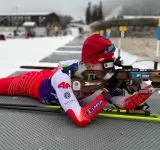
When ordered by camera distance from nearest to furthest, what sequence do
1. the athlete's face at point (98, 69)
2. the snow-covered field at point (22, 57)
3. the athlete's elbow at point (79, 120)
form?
the athlete's elbow at point (79, 120) → the athlete's face at point (98, 69) → the snow-covered field at point (22, 57)

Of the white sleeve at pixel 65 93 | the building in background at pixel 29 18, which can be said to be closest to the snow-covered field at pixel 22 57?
the white sleeve at pixel 65 93

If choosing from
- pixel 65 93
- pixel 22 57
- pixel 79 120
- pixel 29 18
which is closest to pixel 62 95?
pixel 65 93

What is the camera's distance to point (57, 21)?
93.9 meters

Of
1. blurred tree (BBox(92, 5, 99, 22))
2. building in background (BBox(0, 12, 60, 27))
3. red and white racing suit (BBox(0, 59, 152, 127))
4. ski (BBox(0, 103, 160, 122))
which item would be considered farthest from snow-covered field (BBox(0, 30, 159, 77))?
building in background (BBox(0, 12, 60, 27))

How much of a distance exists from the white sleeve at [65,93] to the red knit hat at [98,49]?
0.33 metres

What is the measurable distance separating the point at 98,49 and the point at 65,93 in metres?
0.57

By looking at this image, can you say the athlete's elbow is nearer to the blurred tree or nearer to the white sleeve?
the white sleeve

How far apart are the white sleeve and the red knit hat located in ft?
1.10

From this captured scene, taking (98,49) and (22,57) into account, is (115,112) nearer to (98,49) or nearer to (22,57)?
(98,49)

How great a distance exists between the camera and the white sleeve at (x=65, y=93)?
3.25 m

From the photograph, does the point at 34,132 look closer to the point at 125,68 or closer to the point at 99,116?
the point at 99,116

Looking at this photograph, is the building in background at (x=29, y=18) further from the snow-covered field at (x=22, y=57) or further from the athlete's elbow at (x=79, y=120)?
the athlete's elbow at (x=79, y=120)

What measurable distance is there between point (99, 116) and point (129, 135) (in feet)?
1.72

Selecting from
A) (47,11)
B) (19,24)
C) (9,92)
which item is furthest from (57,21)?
(9,92)
